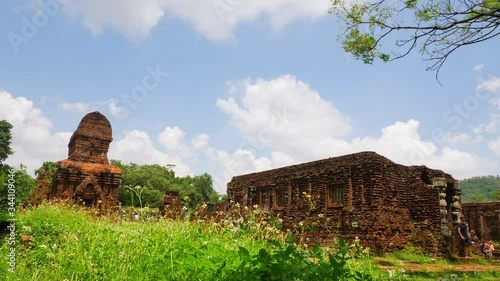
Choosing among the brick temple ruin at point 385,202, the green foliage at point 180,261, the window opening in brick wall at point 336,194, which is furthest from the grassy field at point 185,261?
the window opening in brick wall at point 336,194

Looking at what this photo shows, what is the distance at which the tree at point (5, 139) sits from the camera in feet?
119

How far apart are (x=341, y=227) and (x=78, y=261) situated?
11518 millimetres

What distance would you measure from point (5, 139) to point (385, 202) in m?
37.4

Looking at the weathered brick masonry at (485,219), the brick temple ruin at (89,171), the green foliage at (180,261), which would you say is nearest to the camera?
the green foliage at (180,261)

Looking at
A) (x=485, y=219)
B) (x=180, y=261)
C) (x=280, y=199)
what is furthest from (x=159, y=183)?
(x=180, y=261)

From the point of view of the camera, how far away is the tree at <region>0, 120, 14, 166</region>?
119 ft

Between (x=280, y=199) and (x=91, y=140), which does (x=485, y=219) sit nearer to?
(x=280, y=199)

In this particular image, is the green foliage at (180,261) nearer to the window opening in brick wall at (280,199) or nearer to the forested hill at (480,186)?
the window opening in brick wall at (280,199)

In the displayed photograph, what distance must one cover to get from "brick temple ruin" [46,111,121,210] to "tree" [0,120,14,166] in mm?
21415

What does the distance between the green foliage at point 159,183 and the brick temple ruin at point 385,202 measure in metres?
33.7

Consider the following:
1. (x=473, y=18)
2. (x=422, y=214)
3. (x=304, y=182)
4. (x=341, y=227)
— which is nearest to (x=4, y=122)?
(x=304, y=182)

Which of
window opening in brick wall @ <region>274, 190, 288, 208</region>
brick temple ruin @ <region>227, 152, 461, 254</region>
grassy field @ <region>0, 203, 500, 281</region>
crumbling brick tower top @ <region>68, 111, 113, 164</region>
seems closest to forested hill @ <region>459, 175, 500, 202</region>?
window opening in brick wall @ <region>274, 190, 288, 208</region>

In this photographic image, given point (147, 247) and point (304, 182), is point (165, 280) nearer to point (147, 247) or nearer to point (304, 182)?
point (147, 247)

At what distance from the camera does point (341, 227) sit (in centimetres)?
1466
